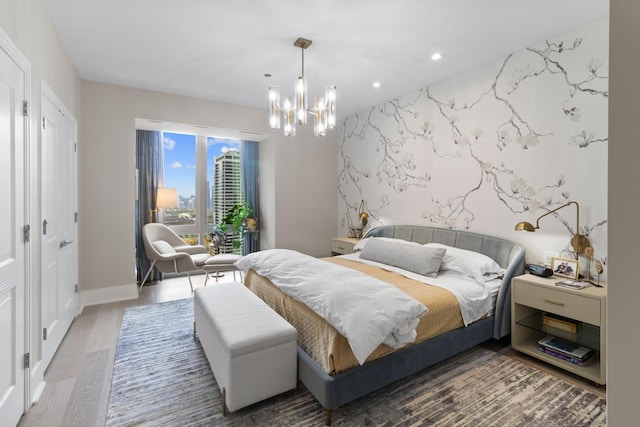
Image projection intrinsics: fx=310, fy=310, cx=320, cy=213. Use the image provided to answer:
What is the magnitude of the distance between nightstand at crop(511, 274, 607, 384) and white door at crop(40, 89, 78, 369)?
361 cm

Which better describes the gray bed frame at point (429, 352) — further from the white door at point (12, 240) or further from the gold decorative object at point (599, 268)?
the white door at point (12, 240)

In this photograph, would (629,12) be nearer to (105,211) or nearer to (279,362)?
(279,362)

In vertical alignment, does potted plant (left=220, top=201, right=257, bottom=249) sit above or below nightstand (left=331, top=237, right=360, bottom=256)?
above

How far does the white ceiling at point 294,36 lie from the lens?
2270mm

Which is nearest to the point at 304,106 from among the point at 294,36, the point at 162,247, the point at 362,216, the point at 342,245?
the point at 294,36

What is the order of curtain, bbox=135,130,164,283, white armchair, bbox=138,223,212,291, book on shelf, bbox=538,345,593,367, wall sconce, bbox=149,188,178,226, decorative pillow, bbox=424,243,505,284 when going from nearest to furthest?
book on shelf, bbox=538,345,593,367
decorative pillow, bbox=424,243,505,284
white armchair, bbox=138,223,212,291
wall sconce, bbox=149,188,178,226
curtain, bbox=135,130,164,283

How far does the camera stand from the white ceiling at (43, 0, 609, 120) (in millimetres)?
2270

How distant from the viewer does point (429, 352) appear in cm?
216

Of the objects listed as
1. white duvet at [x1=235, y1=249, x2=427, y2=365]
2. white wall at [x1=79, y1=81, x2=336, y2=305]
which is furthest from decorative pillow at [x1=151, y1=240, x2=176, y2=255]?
white duvet at [x1=235, y1=249, x2=427, y2=365]

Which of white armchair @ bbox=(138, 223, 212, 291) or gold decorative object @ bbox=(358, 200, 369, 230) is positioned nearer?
white armchair @ bbox=(138, 223, 212, 291)

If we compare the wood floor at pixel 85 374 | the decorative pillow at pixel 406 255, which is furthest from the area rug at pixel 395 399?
the decorative pillow at pixel 406 255

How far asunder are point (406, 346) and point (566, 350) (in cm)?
132

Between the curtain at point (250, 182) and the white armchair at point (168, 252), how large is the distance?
103 cm

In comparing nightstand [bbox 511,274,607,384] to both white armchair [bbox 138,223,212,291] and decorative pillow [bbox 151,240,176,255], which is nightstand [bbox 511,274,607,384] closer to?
white armchair [bbox 138,223,212,291]
